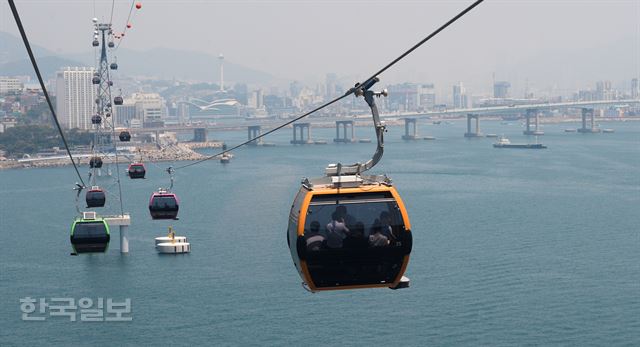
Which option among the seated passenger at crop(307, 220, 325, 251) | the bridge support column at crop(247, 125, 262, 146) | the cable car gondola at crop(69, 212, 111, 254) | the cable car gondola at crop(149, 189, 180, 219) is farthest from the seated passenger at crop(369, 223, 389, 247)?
the bridge support column at crop(247, 125, 262, 146)

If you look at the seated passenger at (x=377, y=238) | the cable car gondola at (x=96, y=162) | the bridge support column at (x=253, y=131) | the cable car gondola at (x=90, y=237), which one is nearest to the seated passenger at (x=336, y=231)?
the seated passenger at (x=377, y=238)

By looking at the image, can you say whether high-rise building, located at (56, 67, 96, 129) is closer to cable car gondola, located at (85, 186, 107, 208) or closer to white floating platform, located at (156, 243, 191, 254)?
white floating platform, located at (156, 243, 191, 254)

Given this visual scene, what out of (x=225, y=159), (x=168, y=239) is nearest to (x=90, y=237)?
(x=168, y=239)

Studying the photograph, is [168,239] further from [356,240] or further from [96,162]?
[356,240]

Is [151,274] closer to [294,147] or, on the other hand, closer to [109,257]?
[109,257]

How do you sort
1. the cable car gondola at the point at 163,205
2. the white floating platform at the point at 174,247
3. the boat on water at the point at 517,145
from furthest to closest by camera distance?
the boat on water at the point at 517,145 → the white floating platform at the point at 174,247 → the cable car gondola at the point at 163,205

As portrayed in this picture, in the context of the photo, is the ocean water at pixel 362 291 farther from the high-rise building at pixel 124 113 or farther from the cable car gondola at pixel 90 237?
the high-rise building at pixel 124 113

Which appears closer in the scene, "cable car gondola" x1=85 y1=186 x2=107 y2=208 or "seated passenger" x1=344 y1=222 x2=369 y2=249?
"seated passenger" x1=344 y1=222 x2=369 y2=249

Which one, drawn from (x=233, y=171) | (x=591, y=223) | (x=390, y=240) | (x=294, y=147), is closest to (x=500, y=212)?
(x=591, y=223)
